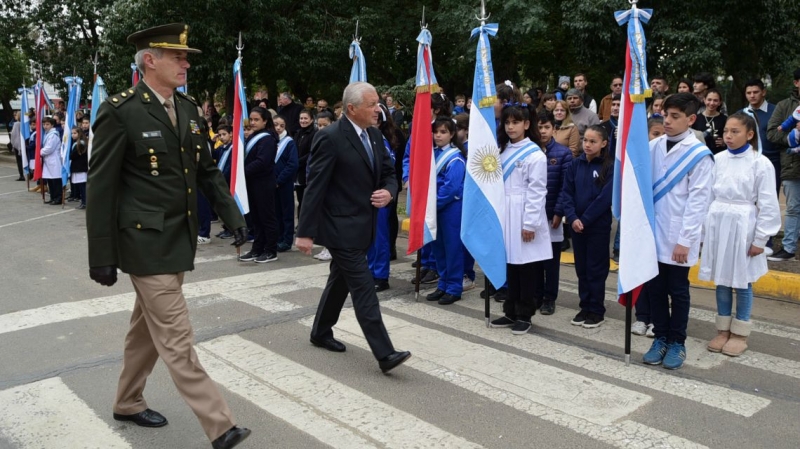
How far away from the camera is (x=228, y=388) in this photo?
466 centimetres

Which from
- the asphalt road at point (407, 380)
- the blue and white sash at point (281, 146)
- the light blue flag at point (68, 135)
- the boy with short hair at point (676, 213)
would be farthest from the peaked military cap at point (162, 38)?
the light blue flag at point (68, 135)

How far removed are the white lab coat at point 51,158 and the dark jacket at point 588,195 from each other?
12.5 meters

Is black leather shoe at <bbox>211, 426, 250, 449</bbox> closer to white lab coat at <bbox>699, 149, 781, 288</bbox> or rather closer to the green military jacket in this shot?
the green military jacket

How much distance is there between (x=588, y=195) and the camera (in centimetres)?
610

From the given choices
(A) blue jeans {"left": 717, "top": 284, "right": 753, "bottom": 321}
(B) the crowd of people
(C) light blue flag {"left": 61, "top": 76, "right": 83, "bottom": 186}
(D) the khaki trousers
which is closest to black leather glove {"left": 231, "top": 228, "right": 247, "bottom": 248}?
(D) the khaki trousers

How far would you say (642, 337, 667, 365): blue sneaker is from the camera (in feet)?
16.9

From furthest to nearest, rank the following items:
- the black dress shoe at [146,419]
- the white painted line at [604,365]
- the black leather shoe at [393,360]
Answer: the black leather shoe at [393,360] → the white painted line at [604,365] → the black dress shoe at [146,419]

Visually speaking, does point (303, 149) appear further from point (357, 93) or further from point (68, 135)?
point (68, 135)

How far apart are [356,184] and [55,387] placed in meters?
2.43

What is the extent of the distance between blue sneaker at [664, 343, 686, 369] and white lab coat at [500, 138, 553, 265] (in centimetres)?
126

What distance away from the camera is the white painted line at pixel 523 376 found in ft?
14.2

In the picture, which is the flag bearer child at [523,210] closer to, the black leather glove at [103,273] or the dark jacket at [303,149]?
the black leather glove at [103,273]

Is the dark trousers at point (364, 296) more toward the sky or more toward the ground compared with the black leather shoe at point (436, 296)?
more toward the sky

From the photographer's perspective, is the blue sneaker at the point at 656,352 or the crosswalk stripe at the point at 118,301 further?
the crosswalk stripe at the point at 118,301
